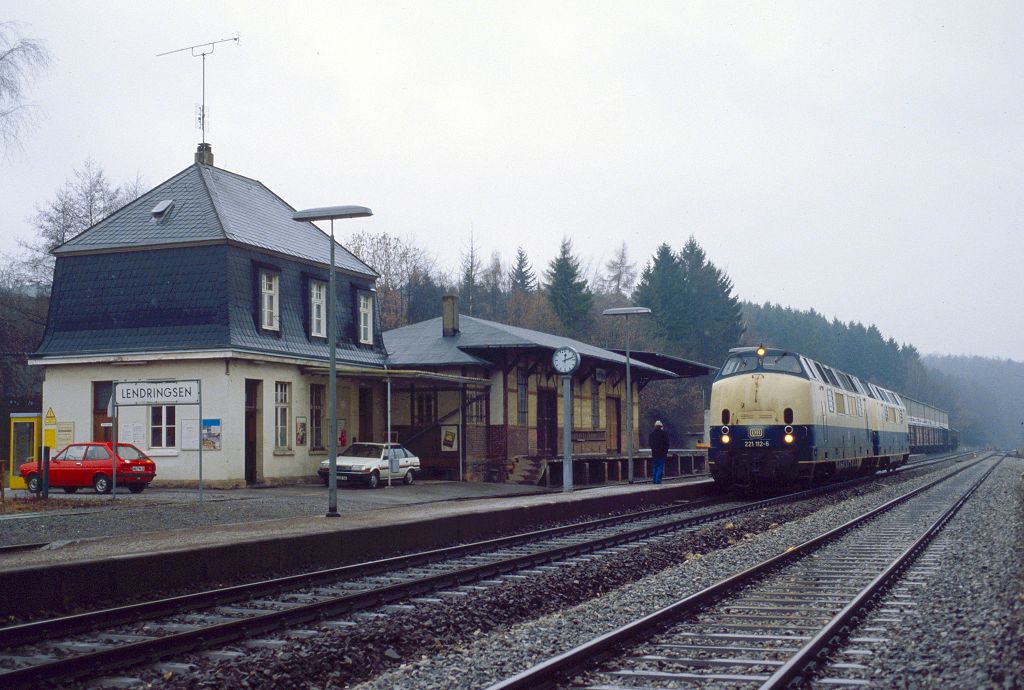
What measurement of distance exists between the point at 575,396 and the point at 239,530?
24366mm

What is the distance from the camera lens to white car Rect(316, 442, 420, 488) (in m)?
28.9

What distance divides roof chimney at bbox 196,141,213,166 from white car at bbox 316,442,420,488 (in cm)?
1029

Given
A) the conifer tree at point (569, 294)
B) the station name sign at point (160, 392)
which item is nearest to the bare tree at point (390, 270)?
the conifer tree at point (569, 294)

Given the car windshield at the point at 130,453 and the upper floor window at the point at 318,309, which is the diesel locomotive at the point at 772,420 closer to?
the upper floor window at the point at 318,309

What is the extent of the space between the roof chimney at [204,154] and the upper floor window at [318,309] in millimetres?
5396

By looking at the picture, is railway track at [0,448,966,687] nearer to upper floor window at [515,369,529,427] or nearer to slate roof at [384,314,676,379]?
slate roof at [384,314,676,379]

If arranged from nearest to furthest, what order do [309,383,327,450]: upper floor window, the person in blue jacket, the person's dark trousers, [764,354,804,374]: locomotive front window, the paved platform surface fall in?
1. the paved platform surface
2. [764,354,804,374]: locomotive front window
3. the person in blue jacket
4. the person's dark trousers
5. [309,383,327,450]: upper floor window

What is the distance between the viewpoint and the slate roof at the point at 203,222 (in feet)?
96.1

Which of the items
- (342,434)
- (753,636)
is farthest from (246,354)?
(753,636)

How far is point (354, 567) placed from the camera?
1326 centimetres

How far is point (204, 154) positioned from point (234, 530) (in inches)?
783

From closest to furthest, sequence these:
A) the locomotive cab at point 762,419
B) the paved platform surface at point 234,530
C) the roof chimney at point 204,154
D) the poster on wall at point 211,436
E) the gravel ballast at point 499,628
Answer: the gravel ballast at point 499,628, the paved platform surface at point 234,530, the locomotive cab at point 762,419, the poster on wall at point 211,436, the roof chimney at point 204,154

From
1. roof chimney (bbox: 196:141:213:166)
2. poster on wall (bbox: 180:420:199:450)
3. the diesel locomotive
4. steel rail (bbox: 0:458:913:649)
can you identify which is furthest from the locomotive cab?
roof chimney (bbox: 196:141:213:166)

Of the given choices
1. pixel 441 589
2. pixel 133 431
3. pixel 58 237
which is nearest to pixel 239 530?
pixel 441 589
